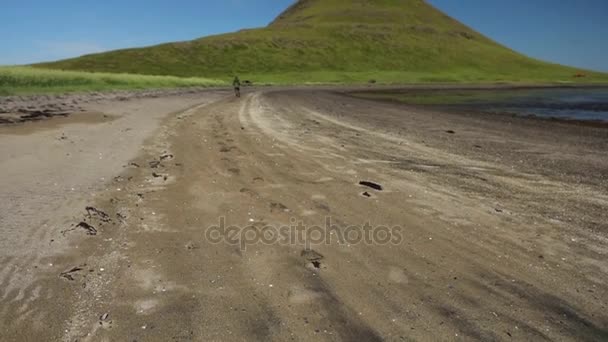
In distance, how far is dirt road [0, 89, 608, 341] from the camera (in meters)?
3.69

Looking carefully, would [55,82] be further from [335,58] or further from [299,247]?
[335,58]

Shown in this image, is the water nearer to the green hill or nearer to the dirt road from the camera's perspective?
the dirt road

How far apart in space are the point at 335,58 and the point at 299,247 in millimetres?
106922

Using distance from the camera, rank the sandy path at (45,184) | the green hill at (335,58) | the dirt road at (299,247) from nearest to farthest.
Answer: the dirt road at (299,247) < the sandy path at (45,184) < the green hill at (335,58)

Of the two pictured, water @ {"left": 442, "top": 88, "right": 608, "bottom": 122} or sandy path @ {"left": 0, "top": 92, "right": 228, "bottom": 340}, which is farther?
water @ {"left": 442, "top": 88, "right": 608, "bottom": 122}

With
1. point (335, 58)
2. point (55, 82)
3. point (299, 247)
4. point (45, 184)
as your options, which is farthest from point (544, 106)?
point (335, 58)

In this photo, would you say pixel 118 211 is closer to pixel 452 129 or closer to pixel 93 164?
pixel 93 164

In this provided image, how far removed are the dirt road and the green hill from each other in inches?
2695

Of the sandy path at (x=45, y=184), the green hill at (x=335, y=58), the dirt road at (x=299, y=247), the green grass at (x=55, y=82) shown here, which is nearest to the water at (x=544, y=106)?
the dirt road at (x=299, y=247)

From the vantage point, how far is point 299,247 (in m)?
5.23

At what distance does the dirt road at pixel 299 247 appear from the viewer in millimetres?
3686

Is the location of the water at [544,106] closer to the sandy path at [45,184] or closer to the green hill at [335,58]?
the sandy path at [45,184]

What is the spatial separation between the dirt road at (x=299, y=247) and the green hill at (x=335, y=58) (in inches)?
2695

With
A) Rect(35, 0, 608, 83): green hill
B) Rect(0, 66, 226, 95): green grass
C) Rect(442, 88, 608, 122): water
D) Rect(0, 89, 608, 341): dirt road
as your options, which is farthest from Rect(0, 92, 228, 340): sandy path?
Rect(35, 0, 608, 83): green hill
